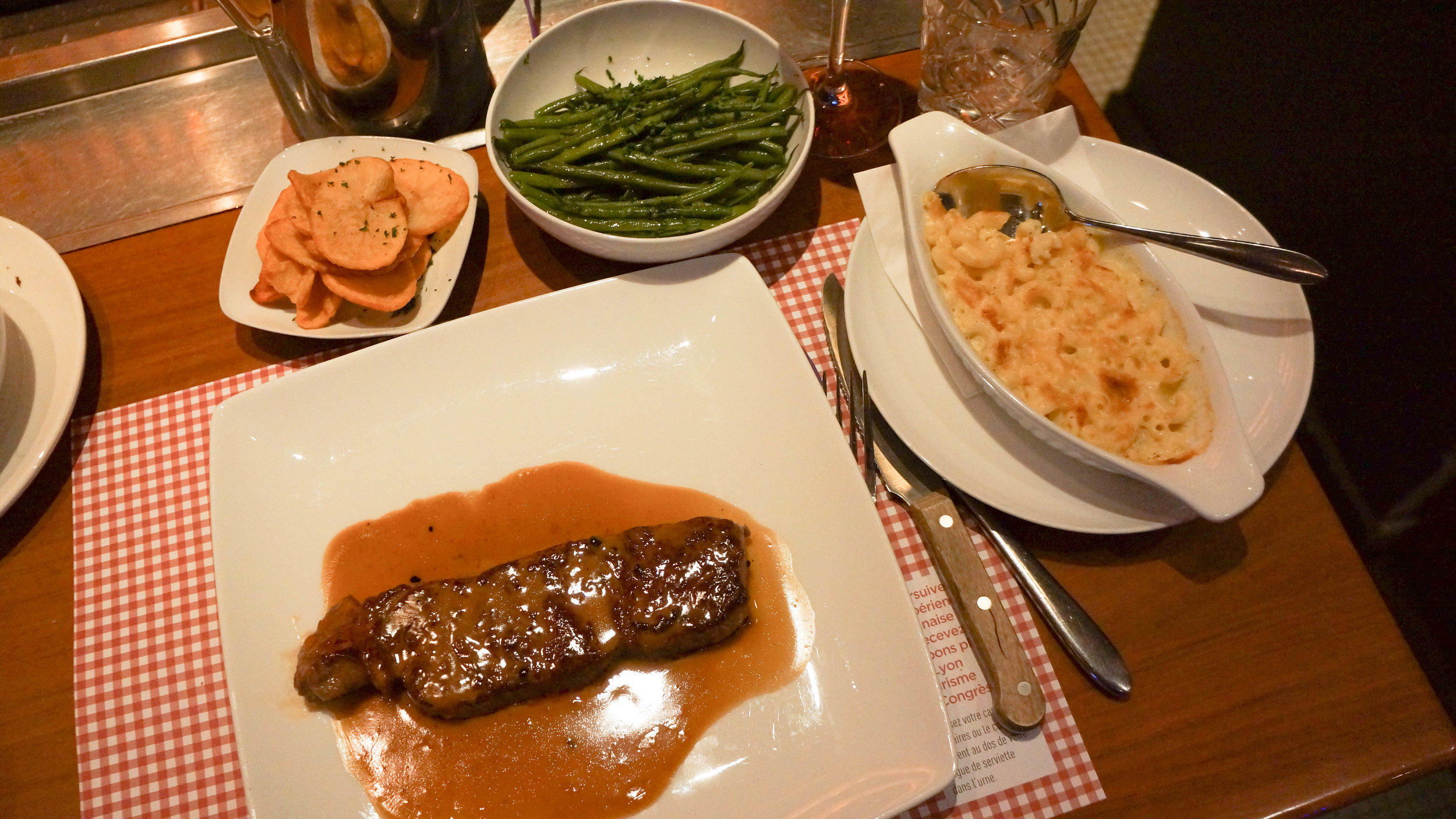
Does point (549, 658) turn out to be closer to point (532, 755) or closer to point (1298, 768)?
point (532, 755)

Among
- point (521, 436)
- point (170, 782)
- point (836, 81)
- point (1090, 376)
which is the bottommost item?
point (170, 782)

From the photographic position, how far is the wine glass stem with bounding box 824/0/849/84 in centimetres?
260

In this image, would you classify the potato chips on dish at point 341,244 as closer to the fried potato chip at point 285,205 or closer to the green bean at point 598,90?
the fried potato chip at point 285,205

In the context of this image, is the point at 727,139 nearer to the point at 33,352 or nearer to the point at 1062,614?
the point at 1062,614

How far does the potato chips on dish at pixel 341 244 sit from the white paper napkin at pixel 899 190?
4.71ft

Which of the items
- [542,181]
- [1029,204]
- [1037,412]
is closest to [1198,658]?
[1037,412]

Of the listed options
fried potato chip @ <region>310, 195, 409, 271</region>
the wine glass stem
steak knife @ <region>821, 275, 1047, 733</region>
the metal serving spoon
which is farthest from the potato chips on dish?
the metal serving spoon

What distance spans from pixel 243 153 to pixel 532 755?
2.58 m

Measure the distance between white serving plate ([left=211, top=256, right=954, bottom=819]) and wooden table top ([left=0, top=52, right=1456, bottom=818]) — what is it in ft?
1.67

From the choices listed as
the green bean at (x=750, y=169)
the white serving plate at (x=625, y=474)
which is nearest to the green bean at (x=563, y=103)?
the green bean at (x=750, y=169)

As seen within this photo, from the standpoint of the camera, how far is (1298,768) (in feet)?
6.26

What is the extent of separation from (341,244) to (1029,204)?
2.11m

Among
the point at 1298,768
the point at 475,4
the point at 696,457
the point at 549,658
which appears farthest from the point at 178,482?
the point at 1298,768

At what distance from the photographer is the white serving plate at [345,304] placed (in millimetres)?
2410
